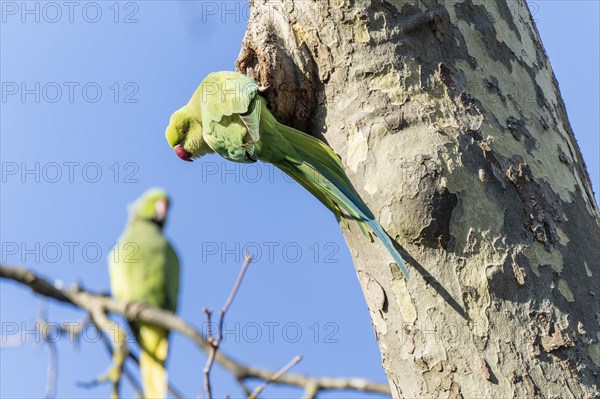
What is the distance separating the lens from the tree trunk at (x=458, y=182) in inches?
76.0

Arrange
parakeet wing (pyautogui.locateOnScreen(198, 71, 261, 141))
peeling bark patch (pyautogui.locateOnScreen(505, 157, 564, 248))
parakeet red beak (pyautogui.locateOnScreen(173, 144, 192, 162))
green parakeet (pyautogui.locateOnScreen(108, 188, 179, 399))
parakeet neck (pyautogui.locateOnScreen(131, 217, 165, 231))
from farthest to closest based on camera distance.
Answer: parakeet red beak (pyautogui.locateOnScreen(173, 144, 192, 162)), parakeet wing (pyautogui.locateOnScreen(198, 71, 261, 141)), peeling bark patch (pyautogui.locateOnScreen(505, 157, 564, 248)), parakeet neck (pyautogui.locateOnScreen(131, 217, 165, 231)), green parakeet (pyautogui.locateOnScreen(108, 188, 179, 399))

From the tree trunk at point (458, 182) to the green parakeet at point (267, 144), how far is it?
7cm

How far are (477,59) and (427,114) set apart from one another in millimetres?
281

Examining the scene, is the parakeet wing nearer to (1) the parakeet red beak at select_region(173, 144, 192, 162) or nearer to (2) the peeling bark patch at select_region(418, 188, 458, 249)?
(1) the parakeet red beak at select_region(173, 144, 192, 162)

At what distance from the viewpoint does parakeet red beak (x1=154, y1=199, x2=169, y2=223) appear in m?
1.17

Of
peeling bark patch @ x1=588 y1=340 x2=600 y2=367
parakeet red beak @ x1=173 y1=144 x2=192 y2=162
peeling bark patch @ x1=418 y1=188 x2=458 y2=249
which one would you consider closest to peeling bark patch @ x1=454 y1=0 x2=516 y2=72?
peeling bark patch @ x1=418 y1=188 x2=458 y2=249

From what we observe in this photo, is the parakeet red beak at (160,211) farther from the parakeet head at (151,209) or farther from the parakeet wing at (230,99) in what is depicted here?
the parakeet wing at (230,99)

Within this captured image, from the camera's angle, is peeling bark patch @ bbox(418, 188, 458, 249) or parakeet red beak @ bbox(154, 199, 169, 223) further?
peeling bark patch @ bbox(418, 188, 458, 249)

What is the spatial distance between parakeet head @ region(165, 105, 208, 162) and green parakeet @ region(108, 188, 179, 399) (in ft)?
8.04

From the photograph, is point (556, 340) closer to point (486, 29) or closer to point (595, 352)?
point (595, 352)

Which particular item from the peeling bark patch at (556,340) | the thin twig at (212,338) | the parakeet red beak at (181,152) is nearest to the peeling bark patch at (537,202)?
the peeling bark patch at (556,340)

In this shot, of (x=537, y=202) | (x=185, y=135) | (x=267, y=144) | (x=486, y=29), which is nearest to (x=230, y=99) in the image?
(x=267, y=144)

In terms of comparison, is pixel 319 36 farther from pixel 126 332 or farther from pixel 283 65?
pixel 126 332

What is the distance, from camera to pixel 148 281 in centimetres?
100
